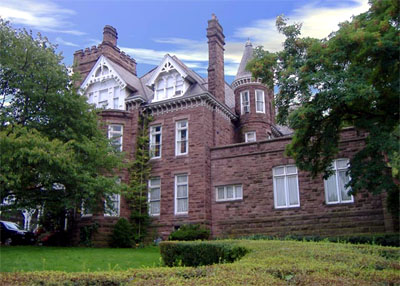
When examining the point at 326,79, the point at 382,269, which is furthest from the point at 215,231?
the point at 382,269

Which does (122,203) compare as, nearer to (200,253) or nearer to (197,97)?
(197,97)

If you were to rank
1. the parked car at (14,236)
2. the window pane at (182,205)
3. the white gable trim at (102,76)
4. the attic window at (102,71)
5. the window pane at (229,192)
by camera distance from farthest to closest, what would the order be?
the attic window at (102,71) < the white gable trim at (102,76) < the parked car at (14,236) < the window pane at (182,205) < the window pane at (229,192)

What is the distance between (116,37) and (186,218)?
17.5 m

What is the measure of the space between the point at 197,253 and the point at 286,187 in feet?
38.3

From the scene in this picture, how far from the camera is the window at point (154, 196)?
88.4 feet

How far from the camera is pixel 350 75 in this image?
15.4m

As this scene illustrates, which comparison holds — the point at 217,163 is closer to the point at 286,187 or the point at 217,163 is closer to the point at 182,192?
the point at 182,192

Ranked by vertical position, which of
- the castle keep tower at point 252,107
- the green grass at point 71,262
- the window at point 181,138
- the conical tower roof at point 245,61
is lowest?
the green grass at point 71,262

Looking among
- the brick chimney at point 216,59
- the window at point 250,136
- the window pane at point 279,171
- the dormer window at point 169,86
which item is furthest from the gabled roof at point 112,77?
the window pane at point 279,171

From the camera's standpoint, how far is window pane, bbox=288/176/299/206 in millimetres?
23484

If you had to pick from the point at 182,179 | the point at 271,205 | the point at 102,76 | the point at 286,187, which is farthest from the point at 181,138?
the point at 102,76

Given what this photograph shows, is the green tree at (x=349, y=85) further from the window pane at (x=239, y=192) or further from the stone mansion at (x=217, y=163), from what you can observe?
the window pane at (x=239, y=192)

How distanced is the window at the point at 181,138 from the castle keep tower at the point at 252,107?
523cm

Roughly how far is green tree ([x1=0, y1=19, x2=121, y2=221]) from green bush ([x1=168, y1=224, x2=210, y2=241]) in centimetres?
430
